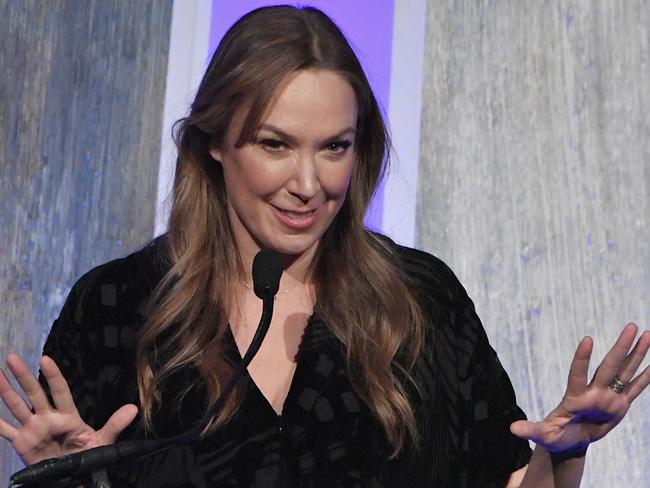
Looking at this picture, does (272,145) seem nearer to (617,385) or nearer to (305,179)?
(305,179)

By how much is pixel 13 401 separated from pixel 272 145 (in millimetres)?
567

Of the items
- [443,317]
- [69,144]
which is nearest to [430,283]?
[443,317]

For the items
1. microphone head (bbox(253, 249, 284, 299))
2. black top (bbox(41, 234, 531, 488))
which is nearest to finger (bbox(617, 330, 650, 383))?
black top (bbox(41, 234, 531, 488))

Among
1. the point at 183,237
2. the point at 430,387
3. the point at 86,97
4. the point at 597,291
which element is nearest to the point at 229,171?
the point at 183,237

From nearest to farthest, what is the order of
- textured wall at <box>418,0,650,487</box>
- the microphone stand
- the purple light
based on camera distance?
the microphone stand, textured wall at <box>418,0,650,487</box>, the purple light

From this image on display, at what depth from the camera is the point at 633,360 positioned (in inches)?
52.7

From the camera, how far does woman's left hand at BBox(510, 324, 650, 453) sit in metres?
1.31

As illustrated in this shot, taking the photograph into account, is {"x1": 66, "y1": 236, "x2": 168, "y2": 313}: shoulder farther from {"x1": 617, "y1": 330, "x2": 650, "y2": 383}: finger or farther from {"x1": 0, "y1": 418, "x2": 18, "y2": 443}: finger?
{"x1": 617, "y1": 330, "x2": 650, "y2": 383}: finger

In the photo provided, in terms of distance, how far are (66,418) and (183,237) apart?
529mm

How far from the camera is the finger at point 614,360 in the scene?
1.30 meters

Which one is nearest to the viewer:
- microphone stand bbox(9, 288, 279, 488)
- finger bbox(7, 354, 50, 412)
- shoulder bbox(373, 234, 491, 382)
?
microphone stand bbox(9, 288, 279, 488)

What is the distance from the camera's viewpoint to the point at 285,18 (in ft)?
5.54

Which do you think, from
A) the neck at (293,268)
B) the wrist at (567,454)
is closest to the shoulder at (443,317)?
the neck at (293,268)

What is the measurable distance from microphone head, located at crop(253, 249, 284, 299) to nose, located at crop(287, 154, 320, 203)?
0.28 meters
